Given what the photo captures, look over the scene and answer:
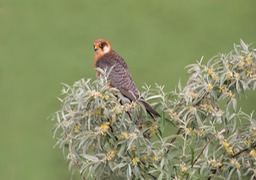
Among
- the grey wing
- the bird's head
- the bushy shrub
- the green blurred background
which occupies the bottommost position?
the bushy shrub

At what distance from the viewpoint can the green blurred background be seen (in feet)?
12.5

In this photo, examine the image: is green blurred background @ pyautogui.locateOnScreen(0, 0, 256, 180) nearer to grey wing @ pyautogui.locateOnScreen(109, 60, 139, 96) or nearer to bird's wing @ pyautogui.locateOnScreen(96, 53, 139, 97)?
bird's wing @ pyautogui.locateOnScreen(96, 53, 139, 97)

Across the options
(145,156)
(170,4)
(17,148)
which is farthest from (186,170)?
(170,4)

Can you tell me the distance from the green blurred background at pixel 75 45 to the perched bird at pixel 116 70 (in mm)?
665

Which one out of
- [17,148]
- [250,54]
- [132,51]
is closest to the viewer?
[250,54]

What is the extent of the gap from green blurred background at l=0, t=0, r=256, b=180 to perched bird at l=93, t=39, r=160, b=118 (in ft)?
2.18

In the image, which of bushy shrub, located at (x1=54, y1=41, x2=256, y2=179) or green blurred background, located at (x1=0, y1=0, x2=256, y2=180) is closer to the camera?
bushy shrub, located at (x1=54, y1=41, x2=256, y2=179)

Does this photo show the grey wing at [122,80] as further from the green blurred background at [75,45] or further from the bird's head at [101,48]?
the green blurred background at [75,45]

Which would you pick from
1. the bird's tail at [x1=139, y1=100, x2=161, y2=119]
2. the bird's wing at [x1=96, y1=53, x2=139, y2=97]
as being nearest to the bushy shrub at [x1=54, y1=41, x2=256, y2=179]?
the bird's tail at [x1=139, y1=100, x2=161, y2=119]

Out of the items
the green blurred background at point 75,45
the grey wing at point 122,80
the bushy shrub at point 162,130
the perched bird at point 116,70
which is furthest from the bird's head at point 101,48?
the bushy shrub at point 162,130

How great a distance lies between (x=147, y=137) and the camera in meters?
2.53

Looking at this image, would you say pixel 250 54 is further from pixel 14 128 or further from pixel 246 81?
pixel 14 128

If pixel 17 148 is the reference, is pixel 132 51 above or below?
above

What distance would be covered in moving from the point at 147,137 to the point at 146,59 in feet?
5.09
